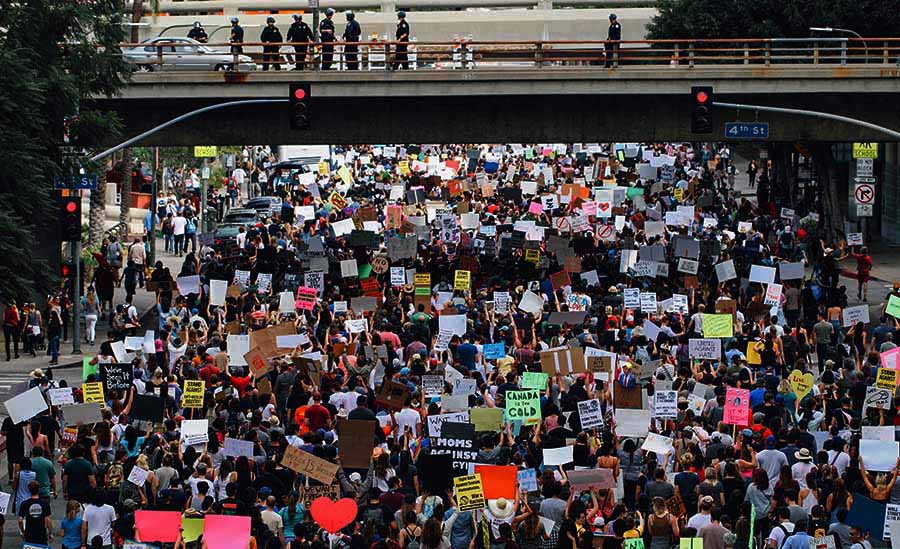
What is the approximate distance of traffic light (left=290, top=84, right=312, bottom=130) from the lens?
33.8 meters

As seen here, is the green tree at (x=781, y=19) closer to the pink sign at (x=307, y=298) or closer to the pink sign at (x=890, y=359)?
the pink sign at (x=307, y=298)

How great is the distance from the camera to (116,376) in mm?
22875

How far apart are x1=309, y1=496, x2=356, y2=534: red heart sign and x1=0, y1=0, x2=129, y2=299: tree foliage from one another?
12.8 metres

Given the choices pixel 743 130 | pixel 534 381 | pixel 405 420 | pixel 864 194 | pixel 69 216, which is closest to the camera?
pixel 405 420

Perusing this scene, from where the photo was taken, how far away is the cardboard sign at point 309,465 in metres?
17.6

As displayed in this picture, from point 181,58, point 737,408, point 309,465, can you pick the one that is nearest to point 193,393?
point 309,465

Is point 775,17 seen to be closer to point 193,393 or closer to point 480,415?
point 193,393

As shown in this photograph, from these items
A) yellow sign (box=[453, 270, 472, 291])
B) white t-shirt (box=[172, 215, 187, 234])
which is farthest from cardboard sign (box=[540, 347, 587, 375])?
white t-shirt (box=[172, 215, 187, 234])

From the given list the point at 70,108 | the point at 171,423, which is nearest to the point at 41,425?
the point at 171,423

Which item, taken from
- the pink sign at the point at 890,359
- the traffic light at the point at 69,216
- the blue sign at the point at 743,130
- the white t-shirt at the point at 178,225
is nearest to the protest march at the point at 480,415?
the pink sign at the point at 890,359

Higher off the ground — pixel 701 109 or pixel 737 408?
pixel 701 109

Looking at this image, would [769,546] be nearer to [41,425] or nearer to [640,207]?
[41,425]

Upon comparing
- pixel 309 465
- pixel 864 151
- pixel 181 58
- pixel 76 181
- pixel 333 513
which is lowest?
pixel 333 513

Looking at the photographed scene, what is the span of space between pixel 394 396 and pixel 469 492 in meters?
4.28
